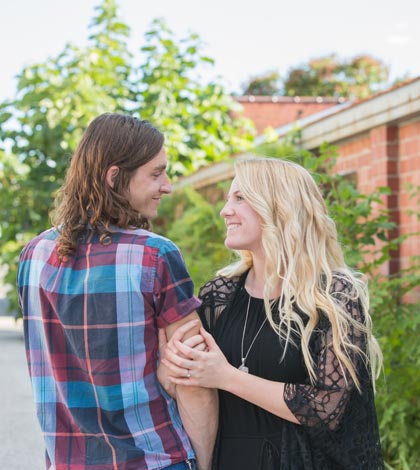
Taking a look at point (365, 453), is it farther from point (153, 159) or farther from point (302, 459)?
point (153, 159)

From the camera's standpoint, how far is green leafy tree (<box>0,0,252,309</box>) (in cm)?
1220

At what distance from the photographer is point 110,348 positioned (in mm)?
2246

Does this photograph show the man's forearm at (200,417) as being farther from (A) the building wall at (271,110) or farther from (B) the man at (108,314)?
(A) the building wall at (271,110)

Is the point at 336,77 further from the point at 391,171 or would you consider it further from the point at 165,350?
the point at 165,350

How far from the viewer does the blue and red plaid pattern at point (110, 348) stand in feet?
7.38

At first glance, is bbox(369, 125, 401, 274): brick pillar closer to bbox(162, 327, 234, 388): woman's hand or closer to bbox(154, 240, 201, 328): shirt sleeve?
bbox(162, 327, 234, 388): woman's hand

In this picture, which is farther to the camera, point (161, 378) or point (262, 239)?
point (262, 239)

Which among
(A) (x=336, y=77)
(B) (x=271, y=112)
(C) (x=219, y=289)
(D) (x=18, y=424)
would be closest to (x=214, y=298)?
(C) (x=219, y=289)

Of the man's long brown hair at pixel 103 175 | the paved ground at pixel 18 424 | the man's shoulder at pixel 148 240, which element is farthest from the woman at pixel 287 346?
the paved ground at pixel 18 424

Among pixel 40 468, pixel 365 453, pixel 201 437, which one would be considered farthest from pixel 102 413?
pixel 40 468

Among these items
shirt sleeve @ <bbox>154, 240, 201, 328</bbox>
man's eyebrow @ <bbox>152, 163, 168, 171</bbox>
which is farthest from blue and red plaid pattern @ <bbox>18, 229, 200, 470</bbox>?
man's eyebrow @ <bbox>152, 163, 168, 171</bbox>

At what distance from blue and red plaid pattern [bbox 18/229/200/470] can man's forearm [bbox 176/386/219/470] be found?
6 centimetres

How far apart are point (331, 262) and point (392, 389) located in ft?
7.47

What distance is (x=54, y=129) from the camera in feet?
40.4
